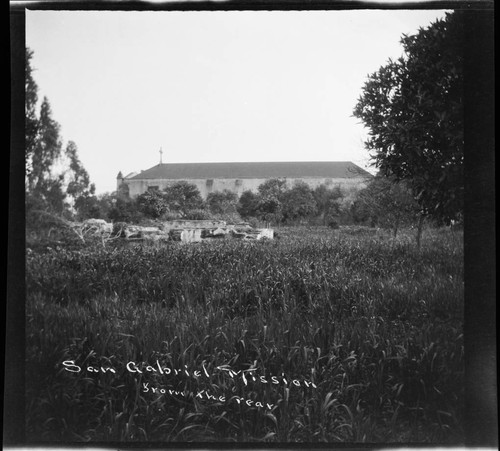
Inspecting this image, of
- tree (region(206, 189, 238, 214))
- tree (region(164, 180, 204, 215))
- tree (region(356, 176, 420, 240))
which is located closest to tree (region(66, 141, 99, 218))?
tree (region(164, 180, 204, 215))

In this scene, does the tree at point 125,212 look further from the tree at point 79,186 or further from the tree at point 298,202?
the tree at point 298,202

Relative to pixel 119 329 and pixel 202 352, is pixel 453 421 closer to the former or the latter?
pixel 202 352

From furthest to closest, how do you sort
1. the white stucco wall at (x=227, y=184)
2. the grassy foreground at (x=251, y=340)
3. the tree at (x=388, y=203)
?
1. the tree at (x=388, y=203)
2. the white stucco wall at (x=227, y=184)
3. the grassy foreground at (x=251, y=340)

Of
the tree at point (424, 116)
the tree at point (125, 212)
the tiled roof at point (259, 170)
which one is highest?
the tree at point (424, 116)

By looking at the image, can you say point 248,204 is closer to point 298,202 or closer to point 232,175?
point 232,175

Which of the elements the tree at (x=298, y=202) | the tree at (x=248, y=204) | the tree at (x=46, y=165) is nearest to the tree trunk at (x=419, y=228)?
the tree at (x=298, y=202)

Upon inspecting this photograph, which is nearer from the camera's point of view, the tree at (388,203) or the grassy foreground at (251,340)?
the grassy foreground at (251,340)

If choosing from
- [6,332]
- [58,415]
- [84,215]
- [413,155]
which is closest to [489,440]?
[413,155]

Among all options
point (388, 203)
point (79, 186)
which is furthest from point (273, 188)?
point (79, 186)
